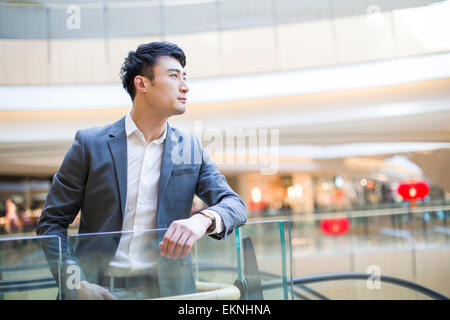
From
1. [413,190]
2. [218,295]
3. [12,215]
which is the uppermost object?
[218,295]

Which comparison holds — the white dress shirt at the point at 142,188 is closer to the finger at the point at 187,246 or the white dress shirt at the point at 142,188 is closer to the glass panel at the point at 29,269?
the finger at the point at 187,246

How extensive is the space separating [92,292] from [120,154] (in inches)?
18.5

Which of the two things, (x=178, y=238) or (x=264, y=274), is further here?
(x=264, y=274)

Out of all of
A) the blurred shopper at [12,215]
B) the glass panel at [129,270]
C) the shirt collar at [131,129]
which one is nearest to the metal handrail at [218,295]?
the glass panel at [129,270]

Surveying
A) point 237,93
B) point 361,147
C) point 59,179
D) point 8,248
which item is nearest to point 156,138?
point 59,179

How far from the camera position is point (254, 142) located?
27.5ft

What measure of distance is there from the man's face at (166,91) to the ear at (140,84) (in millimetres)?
18

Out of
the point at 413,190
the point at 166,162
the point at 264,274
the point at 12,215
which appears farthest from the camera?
the point at 12,215

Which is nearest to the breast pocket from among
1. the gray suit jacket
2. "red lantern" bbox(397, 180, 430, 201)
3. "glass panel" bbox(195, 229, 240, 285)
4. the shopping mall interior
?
the gray suit jacket

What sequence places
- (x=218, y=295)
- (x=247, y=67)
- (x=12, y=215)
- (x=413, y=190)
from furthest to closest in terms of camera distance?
1. (x=12, y=215)
2. (x=413, y=190)
3. (x=247, y=67)
4. (x=218, y=295)

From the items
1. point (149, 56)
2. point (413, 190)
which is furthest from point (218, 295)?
point (413, 190)

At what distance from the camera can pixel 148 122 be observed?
4.49 ft

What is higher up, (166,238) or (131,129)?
(131,129)

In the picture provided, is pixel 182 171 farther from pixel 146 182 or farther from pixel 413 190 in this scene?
pixel 413 190
